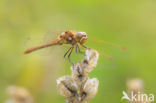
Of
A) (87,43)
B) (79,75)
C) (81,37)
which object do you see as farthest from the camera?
(87,43)

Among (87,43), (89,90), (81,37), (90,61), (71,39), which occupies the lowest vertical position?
(89,90)

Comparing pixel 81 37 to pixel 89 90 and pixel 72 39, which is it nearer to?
pixel 72 39

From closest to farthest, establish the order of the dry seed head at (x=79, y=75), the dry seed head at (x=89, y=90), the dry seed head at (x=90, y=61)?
the dry seed head at (x=89, y=90) < the dry seed head at (x=79, y=75) < the dry seed head at (x=90, y=61)

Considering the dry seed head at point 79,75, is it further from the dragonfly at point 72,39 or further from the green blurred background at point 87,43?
the green blurred background at point 87,43

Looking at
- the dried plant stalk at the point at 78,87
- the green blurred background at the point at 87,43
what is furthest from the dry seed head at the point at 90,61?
the green blurred background at the point at 87,43

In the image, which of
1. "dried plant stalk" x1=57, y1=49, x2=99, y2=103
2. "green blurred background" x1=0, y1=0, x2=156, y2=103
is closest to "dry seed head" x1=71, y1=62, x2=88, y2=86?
"dried plant stalk" x1=57, y1=49, x2=99, y2=103

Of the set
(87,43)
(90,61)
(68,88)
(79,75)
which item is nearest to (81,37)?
(90,61)

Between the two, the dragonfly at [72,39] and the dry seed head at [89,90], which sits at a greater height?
the dragonfly at [72,39]

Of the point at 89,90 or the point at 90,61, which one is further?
the point at 90,61

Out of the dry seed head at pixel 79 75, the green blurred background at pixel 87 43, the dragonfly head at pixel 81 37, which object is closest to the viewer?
the dry seed head at pixel 79 75
